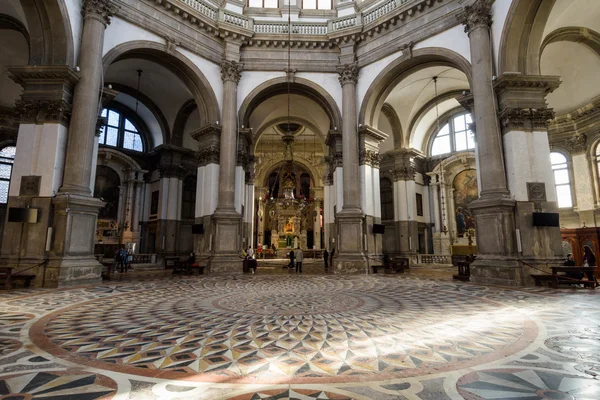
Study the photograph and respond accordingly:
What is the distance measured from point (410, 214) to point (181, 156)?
572 inches

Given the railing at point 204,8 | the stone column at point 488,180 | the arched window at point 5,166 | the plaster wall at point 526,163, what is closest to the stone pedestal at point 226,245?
the stone column at point 488,180

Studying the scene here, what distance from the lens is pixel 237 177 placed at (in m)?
14.5

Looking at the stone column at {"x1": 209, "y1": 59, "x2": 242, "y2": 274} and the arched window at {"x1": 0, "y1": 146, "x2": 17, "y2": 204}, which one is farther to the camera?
the arched window at {"x1": 0, "y1": 146, "x2": 17, "y2": 204}

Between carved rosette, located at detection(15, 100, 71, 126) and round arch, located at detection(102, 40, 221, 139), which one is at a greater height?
round arch, located at detection(102, 40, 221, 139)

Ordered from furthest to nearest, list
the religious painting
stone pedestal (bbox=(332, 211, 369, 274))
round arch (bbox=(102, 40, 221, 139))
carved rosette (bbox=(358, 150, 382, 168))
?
the religious painting
carved rosette (bbox=(358, 150, 382, 168))
stone pedestal (bbox=(332, 211, 369, 274))
round arch (bbox=(102, 40, 221, 139))

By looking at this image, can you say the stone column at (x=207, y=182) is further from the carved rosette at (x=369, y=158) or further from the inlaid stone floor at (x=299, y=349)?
the inlaid stone floor at (x=299, y=349)

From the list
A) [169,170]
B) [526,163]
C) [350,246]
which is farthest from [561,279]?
[169,170]

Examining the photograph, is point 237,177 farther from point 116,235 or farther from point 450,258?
point 450,258

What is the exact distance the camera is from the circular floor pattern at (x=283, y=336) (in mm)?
2986

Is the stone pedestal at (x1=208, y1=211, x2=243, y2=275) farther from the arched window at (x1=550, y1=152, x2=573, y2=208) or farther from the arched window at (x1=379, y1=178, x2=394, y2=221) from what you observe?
the arched window at (x1=550, y1=152, x2=573, y2=208)

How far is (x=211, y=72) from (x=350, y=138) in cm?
700

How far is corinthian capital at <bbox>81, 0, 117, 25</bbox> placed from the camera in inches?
385

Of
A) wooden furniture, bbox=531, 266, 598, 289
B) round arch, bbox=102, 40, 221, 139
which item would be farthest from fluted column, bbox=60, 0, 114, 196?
wooden furniture, bbox=531, 266, 598, 289

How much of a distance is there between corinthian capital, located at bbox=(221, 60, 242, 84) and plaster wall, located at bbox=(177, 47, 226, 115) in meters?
0.29
